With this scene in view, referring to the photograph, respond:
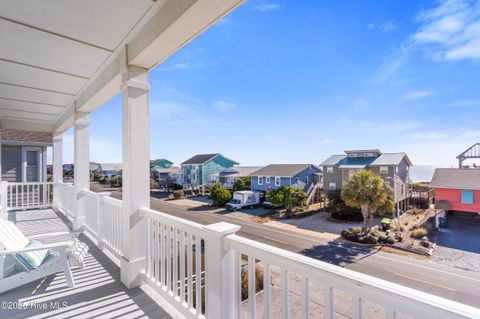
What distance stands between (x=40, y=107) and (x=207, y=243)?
5608 millimetres

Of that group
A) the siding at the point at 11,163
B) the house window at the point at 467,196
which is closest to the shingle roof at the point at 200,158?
the siding at the point at 11,163

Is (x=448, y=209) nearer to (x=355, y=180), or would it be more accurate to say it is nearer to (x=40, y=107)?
(x=355, y=180)

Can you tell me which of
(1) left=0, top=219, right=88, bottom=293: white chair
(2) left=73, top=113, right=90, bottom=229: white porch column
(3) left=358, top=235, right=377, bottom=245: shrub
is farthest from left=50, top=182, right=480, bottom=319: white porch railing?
(3) left=358, top=235, right=377, bottom=245: shrub

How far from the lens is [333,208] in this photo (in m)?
16.6

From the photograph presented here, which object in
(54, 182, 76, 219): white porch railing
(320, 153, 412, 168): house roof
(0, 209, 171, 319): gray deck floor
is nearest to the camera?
(0, 209, 171, 319): gray deck floor

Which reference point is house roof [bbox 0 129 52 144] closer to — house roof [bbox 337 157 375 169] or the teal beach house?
house roof [bbox 337 157 375 169]

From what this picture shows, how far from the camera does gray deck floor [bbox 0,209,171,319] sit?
6.76 ft

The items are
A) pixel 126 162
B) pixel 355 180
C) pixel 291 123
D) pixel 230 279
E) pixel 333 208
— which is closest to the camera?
pixel 230 279

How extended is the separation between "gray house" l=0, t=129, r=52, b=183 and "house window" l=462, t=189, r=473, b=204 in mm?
23199

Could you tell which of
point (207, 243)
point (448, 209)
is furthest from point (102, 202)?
point (448, 209)

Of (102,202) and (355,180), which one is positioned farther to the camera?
(355,180)

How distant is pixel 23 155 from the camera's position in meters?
9.51

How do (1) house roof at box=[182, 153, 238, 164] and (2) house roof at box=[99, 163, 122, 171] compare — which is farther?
(2) house roof at box=[99, 163, 122, 171]

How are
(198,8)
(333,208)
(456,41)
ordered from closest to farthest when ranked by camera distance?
(198,8)
(333,208)
(456,41)
